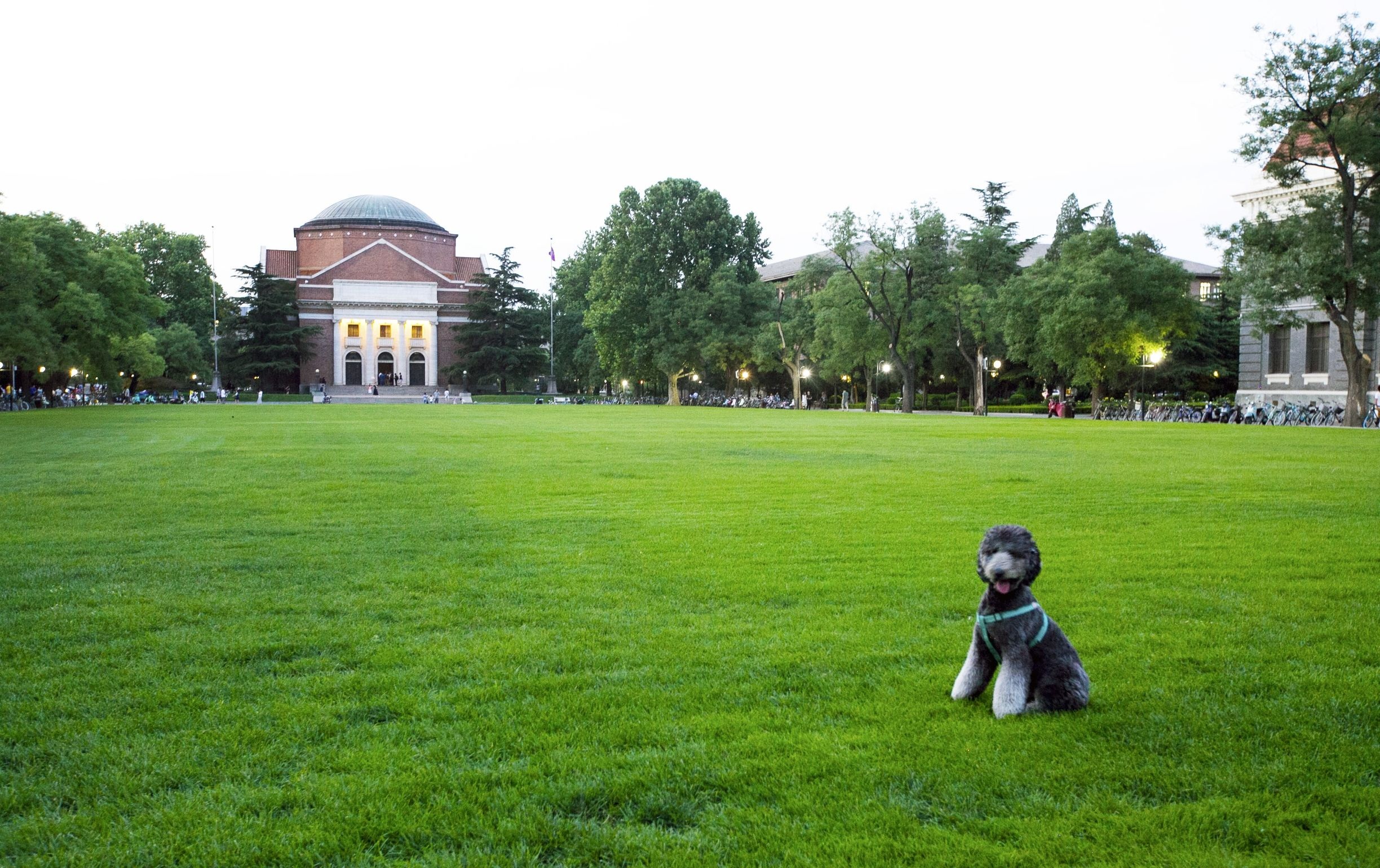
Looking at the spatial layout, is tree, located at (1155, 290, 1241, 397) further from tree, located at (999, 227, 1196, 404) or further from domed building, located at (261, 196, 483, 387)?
domed building, located at (261, 196, 483, 387)

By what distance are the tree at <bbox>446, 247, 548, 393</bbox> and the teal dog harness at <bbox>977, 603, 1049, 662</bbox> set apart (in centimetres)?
8963

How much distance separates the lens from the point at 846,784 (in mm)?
3646

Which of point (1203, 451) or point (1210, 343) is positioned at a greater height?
point (1210, 343)

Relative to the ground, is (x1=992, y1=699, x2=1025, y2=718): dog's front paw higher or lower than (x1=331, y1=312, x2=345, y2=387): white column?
lower

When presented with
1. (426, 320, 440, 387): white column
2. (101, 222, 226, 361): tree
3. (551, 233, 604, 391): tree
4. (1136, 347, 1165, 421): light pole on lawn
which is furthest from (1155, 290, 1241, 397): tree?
(101, 222, 226, 361): tree

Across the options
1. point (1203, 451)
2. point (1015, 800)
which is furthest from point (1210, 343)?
point (1015, 800)

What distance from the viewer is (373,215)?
10150 centimetres

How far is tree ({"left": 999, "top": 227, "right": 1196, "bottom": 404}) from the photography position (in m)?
43.4

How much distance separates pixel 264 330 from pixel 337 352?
9.03m

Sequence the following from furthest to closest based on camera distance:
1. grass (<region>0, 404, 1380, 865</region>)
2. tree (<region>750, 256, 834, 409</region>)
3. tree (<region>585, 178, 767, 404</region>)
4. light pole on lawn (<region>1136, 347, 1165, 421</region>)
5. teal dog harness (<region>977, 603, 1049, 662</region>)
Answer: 1. tree (<region>585, 178, 767, 404</region>)
2. tree (<region>750, 256, 834, 409</region>)
3. light pole on lawn (<region>1136, 347, 1165, 421</region>)
4. teal dog harness (<region>977, 603, 1049, 662</region>)
5. grass (<region>0, 404, 1380, 865</region>)

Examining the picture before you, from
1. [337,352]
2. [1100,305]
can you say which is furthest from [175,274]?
[1100,305]

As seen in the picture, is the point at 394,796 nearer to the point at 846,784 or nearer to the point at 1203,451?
the point at 846,784

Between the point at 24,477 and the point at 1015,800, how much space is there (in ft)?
49.7

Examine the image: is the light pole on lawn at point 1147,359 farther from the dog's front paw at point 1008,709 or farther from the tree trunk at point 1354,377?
the dog's front paw at point 1008,709
